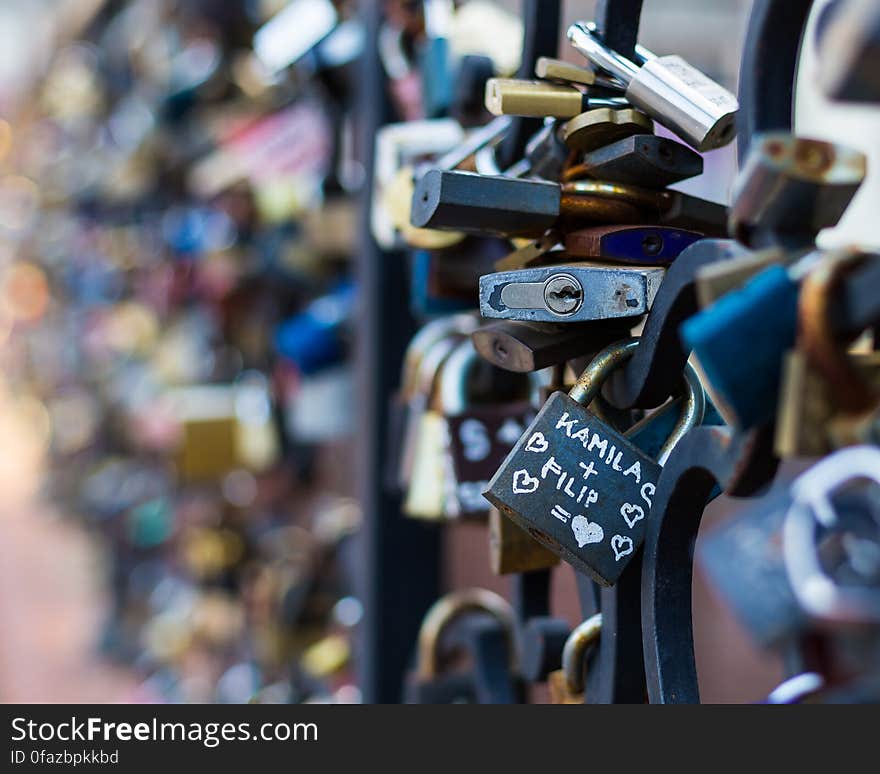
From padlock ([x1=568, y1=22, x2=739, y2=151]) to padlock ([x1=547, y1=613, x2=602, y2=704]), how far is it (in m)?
0.23

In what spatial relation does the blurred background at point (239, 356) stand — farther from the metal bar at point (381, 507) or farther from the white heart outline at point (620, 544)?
the white heart outline at point (620, 544)

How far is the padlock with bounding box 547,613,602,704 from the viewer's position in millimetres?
487

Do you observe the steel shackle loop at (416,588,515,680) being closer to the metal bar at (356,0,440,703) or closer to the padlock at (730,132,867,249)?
the metal bar at (356,0,440,703)

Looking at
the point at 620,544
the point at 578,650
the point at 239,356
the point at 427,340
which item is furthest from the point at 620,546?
the point at 239,356

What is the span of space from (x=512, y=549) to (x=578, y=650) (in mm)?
58

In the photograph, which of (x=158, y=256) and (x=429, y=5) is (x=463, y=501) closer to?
(x=429, y=5)

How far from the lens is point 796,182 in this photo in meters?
0.30

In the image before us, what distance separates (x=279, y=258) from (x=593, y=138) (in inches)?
32.3

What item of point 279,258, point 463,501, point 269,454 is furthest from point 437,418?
point 269,454

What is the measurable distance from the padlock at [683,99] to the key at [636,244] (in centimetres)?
4

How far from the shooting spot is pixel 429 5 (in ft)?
2.38

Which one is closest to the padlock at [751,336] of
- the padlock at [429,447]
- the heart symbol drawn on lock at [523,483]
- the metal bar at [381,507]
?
the heart symbol drawn on lock at [523,483]

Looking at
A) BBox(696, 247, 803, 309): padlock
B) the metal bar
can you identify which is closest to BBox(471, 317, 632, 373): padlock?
BBox(696, 247, 803, 309): padlock

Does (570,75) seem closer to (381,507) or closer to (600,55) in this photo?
(600,55)
